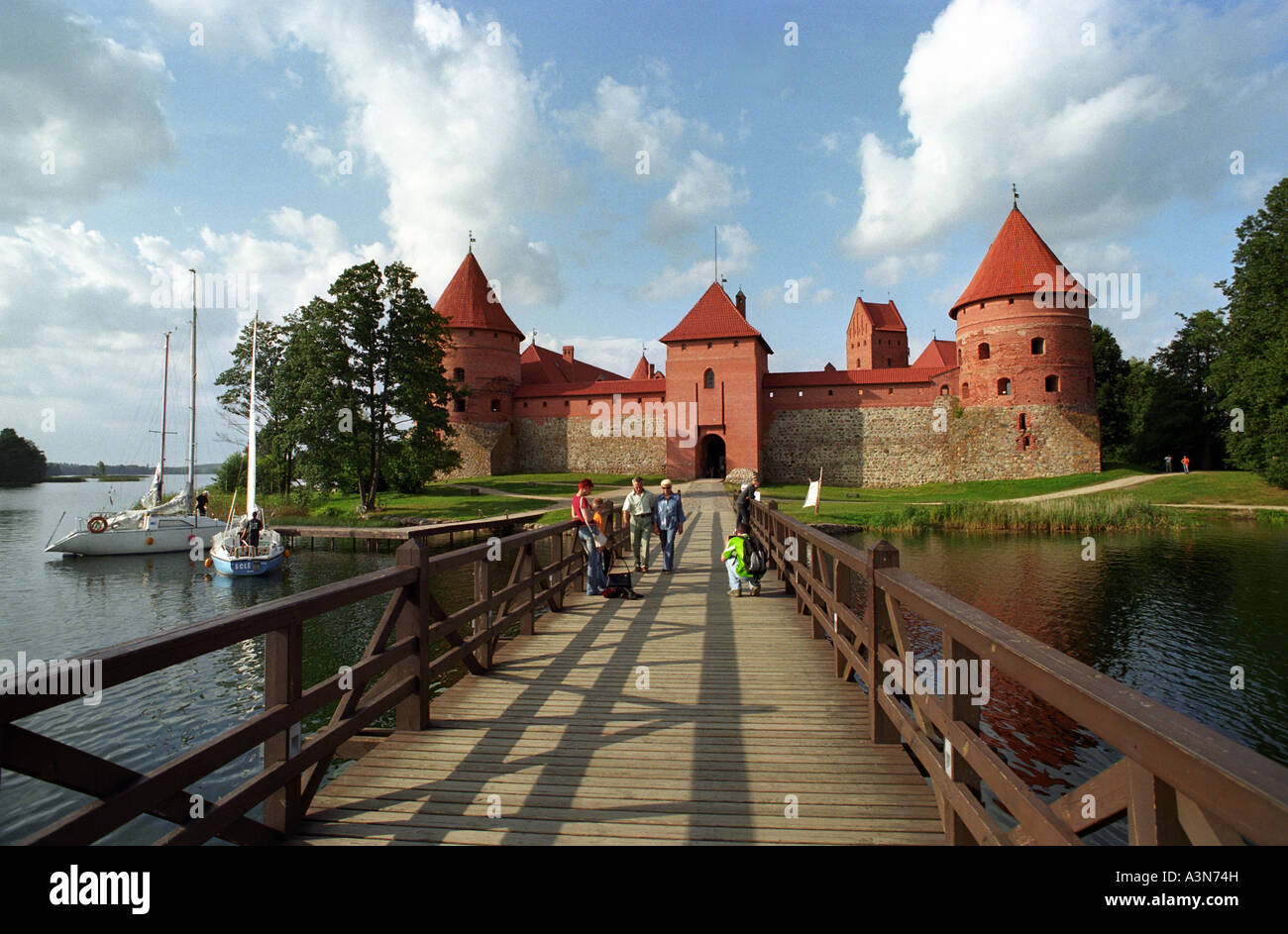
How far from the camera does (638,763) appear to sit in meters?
3.48

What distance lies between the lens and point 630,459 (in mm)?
38125

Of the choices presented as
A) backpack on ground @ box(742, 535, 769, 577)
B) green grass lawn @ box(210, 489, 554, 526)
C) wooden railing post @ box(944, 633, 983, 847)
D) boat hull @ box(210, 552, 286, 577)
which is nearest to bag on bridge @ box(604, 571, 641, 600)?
backpack on ground @ box(742, 535, 769, 577)

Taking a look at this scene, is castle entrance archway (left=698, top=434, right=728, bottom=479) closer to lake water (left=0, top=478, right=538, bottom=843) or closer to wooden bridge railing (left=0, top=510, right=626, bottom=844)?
lake water (left=0, top=478, right=538, bottom=843)

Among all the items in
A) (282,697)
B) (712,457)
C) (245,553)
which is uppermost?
(712,457)

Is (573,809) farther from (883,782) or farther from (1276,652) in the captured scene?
(1276,652)

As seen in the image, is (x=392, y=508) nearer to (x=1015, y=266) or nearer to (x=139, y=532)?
(x=139, y=532)

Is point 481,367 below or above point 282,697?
above

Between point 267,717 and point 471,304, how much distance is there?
128ft

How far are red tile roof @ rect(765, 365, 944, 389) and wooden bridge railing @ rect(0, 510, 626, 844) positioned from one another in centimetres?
3378

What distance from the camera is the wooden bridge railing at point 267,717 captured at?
67.3 inches

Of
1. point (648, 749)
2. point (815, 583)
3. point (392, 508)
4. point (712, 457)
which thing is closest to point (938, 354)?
point (712, 457)
